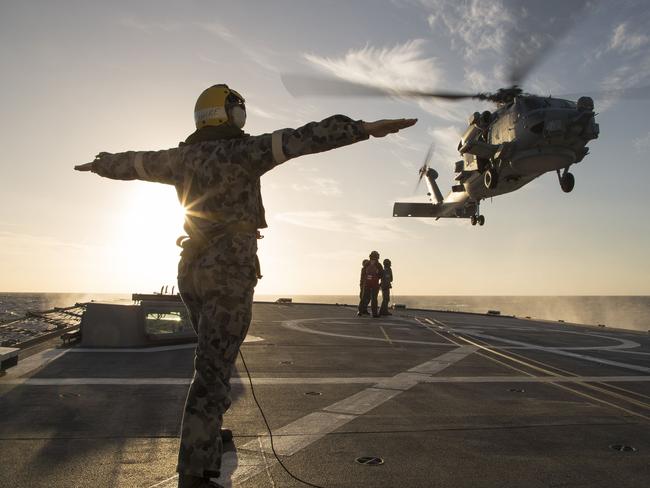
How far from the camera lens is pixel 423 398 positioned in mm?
5773

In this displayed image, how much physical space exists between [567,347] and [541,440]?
345 inches

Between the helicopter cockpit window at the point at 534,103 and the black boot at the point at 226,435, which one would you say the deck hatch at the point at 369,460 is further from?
the helicopter cockpit window at the point at 534,103

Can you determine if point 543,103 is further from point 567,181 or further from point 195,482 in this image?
point 195,482

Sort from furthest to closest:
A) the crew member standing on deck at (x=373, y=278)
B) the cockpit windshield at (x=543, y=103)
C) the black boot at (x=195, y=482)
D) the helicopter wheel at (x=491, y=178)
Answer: the helicopter wheel at (x=491, y=178), the cockpit windshield at (x=543, y=103), the crew member standing on deck at (x=373, y=278), the black boot at (x=195, y=482)

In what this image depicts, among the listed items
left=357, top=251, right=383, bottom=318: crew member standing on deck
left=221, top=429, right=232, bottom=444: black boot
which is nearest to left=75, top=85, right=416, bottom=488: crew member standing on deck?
left=221, top=429, right=232, bottom=444: black boot

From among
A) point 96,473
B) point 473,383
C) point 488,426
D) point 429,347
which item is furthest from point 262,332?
point 96,473

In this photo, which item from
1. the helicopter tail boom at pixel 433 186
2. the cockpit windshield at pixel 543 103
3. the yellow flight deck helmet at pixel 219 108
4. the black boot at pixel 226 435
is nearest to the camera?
the yellow flight deck helmet at pixel 219 108

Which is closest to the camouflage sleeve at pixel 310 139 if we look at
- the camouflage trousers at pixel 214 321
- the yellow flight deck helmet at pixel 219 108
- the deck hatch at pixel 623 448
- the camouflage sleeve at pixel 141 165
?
the yellow flight deck helmet at pixel 219 108

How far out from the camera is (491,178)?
22781 millimetres

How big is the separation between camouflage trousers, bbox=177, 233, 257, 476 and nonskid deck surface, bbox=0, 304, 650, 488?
41 cm

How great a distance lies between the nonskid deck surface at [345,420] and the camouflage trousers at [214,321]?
0.41 m

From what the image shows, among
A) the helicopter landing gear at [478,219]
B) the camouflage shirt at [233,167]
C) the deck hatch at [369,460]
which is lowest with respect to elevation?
the deck hatch at [369,460]

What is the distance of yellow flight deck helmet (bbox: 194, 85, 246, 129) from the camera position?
3686mm

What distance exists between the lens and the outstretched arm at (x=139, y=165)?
12.3ft
